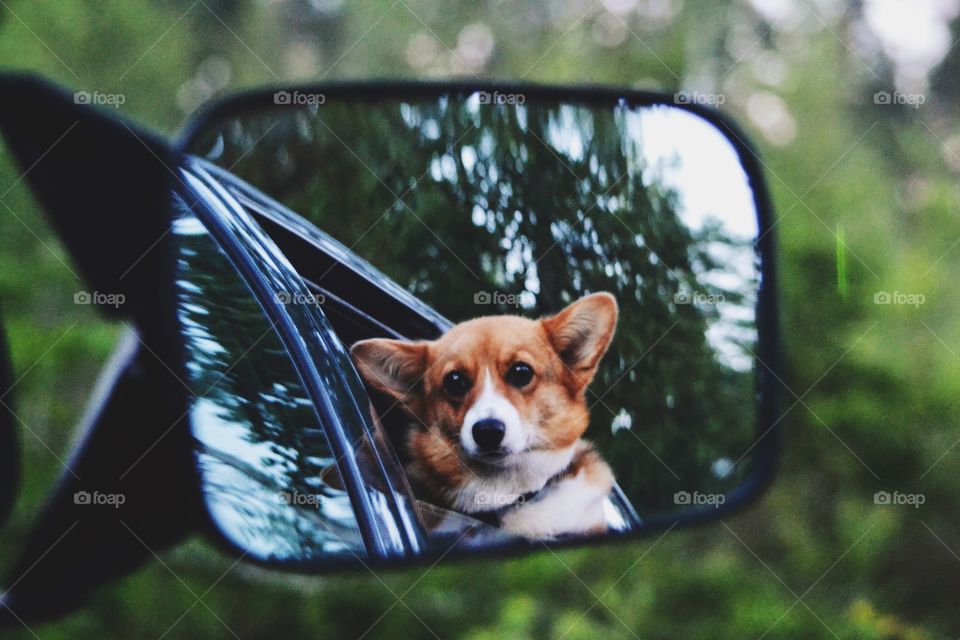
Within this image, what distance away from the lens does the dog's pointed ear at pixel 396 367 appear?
107cm

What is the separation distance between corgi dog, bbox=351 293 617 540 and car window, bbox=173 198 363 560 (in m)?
0.09

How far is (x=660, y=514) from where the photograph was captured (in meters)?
1.33

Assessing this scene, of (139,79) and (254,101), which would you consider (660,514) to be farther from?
(139,79)

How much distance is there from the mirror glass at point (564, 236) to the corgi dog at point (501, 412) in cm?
1

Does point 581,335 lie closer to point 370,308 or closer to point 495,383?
point 495,383

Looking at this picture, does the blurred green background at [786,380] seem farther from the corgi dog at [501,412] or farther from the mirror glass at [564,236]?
the corgi dog at [501,412]

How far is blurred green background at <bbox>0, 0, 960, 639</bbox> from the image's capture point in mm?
4141

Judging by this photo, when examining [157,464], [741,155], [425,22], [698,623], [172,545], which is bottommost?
[698,623]

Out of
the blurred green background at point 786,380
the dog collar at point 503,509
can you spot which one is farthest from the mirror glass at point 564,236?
the blurred green background at point 786,380

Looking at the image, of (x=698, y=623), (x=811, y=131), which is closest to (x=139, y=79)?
(x=811, y=131)

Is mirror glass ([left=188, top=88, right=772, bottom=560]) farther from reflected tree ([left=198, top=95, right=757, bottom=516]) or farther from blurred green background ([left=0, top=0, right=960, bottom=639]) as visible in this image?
blurred green background ([left=0, top=0, right=960, bottom=639])

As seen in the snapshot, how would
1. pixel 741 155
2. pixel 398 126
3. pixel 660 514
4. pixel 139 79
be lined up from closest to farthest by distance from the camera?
pixel 660 514 < pixel 398 126 < pixel 741 155 < pixel 139 79

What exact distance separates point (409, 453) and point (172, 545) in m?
0.47

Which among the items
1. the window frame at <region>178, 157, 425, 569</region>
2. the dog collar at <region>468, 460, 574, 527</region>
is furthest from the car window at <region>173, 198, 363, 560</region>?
the dog collar at <region>468, 460, 574, 527</region>
